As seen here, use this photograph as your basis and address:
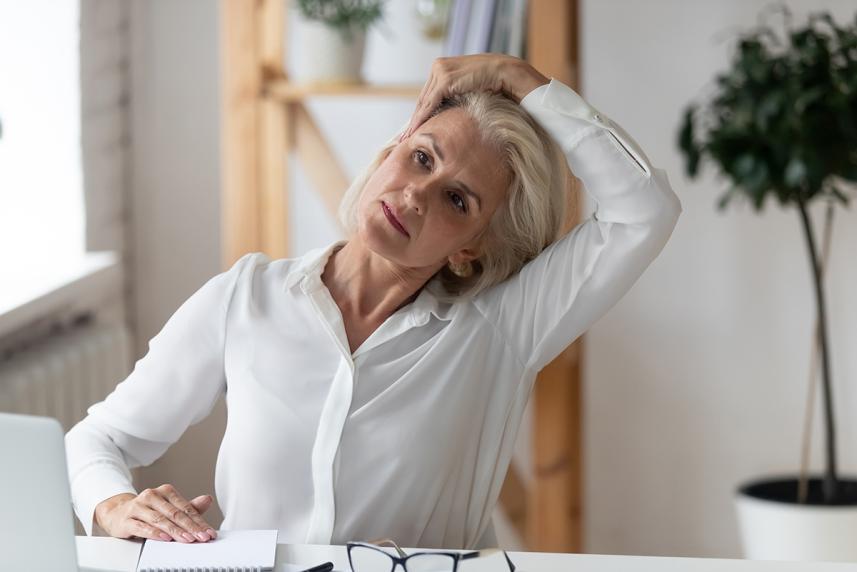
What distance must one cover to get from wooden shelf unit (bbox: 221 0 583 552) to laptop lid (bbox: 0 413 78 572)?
164cm

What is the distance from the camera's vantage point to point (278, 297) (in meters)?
1.44

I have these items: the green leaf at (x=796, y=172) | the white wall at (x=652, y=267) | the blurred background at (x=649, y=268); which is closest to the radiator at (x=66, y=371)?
the blurred background at (x=649, y=268)

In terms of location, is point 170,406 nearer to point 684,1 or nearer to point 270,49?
point 270,49

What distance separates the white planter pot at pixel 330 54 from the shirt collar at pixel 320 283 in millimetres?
1194

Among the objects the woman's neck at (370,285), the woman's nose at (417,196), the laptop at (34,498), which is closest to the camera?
the laptop at (34,498)

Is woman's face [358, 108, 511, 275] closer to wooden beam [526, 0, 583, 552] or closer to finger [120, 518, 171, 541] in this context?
finger [120, 518, 171, 541]

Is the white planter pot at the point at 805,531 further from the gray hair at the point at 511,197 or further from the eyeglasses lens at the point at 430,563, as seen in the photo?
the eyeglasses lens at the point at 430,563

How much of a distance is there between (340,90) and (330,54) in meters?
0.09

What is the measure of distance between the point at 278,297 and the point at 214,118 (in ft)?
5.51

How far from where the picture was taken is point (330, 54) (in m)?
2.60

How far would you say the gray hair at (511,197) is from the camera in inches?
54.9

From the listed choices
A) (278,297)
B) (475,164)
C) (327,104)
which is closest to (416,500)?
(278,297)

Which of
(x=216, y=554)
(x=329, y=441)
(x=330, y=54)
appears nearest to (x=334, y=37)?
(x=330, y=54)

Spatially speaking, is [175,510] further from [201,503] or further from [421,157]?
[421,157]
